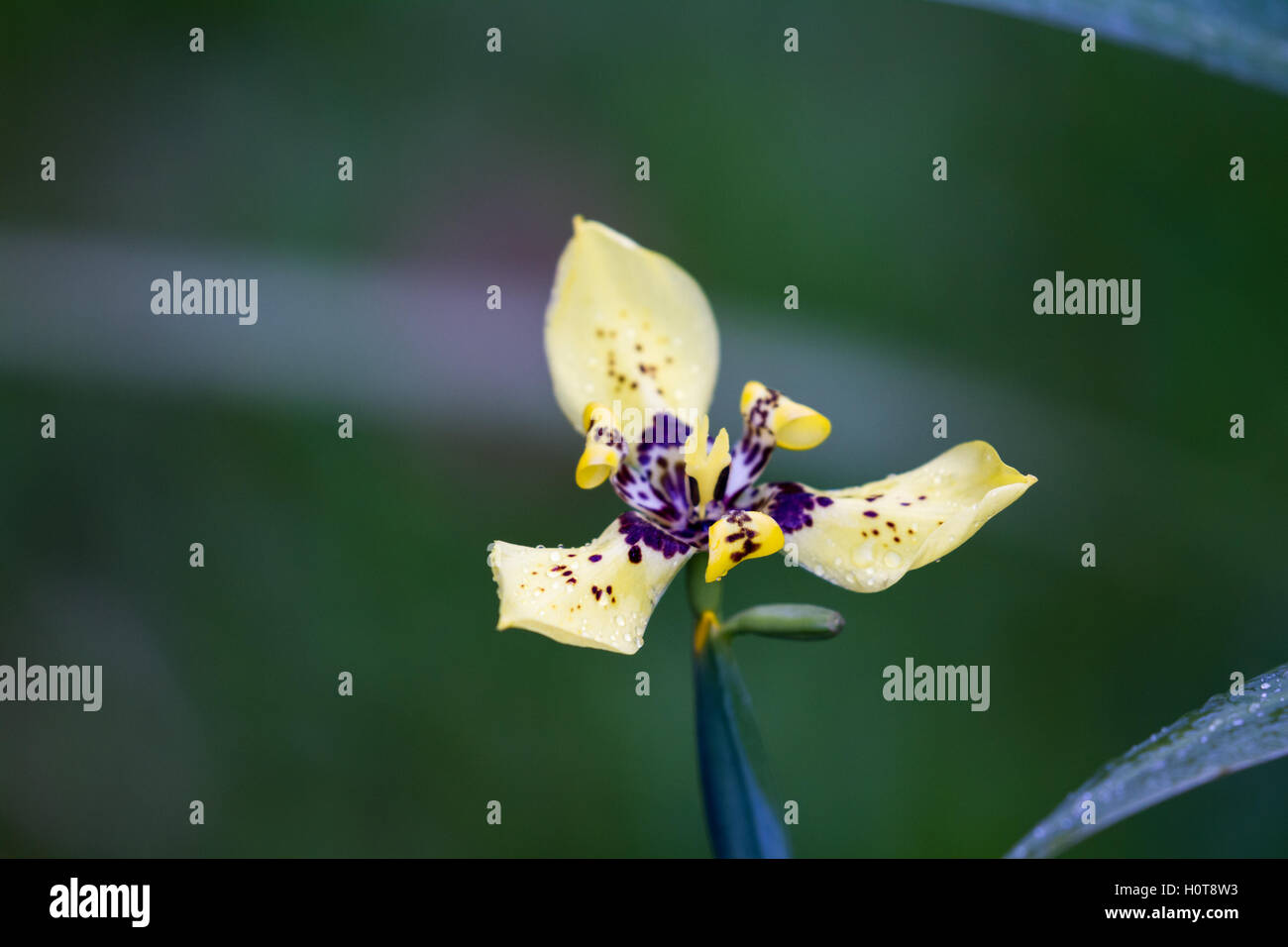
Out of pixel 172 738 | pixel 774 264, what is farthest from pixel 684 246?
pixel 172 738

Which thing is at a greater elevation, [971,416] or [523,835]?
[971,416]

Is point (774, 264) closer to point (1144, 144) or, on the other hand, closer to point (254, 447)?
point (1144, 144)

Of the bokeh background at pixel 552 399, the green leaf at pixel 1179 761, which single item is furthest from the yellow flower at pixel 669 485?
the bokeh background at pixel 552 399

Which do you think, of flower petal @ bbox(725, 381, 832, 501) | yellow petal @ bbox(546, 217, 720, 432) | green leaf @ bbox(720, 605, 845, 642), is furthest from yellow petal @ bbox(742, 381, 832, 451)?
green leaf @ bbox(720, 605, 845, 642)

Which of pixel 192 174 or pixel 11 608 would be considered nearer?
pixel 11 608

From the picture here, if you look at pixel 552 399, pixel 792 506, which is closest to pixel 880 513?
pixel 792 506
